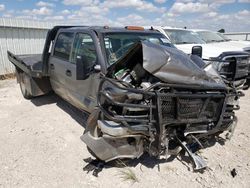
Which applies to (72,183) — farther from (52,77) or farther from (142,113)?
(52,77)

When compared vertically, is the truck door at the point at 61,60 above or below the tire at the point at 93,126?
above

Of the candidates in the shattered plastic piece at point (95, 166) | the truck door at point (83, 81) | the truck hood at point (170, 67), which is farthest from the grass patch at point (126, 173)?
the truck hood at point (170, 67)

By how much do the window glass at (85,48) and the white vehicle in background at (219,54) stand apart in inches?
76.3

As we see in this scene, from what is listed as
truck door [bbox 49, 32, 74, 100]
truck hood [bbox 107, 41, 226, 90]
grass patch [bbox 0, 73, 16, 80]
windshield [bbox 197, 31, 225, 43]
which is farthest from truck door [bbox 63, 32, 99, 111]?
windshield [bbox 197, 31, 225, 43]

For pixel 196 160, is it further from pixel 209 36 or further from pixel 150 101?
pixel 209 36

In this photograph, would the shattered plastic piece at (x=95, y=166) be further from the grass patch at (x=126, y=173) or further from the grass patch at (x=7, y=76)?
the grass patch at (x=7, y=76)

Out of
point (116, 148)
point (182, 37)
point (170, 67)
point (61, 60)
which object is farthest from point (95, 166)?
point (182, 37)

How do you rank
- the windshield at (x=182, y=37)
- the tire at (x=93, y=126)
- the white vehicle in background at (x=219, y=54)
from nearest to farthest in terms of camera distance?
the tire at (x=93, y=126) < the white vehicle in background at (x=219, y=54) < the windshield at (x=182, y=37)

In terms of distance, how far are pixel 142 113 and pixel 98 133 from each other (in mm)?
801

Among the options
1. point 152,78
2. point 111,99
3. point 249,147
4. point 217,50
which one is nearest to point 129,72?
point 152,78

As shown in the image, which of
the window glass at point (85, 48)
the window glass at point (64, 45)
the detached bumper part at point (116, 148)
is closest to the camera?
the detached bumper part at point (116, 148)

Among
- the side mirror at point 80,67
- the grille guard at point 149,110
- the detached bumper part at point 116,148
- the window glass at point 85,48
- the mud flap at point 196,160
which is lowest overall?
the mud flap at point 196,160

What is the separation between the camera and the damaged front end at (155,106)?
2.83 meters

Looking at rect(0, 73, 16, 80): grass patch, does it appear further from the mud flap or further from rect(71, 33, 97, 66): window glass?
the mud flap
